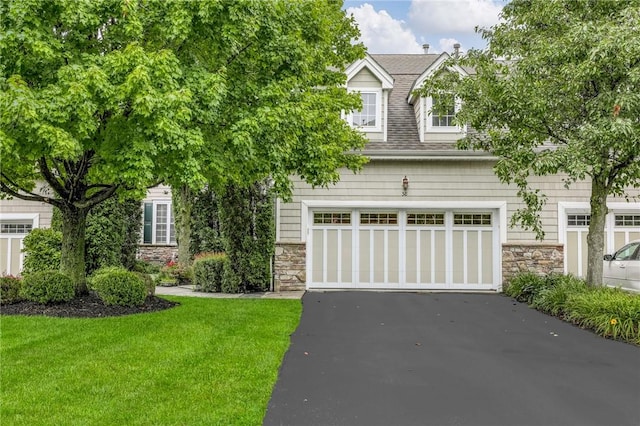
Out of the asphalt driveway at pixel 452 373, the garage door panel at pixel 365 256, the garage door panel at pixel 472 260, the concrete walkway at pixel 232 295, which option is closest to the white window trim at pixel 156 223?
the concrete walkway at pixel 232 295

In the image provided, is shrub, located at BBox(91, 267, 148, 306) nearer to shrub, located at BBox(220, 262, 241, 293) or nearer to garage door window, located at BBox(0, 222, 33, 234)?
shrub, located at BBox(220, 262, 241, 293)

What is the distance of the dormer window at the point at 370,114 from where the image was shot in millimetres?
12852

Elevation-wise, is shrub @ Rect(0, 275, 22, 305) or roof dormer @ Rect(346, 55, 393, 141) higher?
roof dormer @ Rect(346, 55, 393, 141)

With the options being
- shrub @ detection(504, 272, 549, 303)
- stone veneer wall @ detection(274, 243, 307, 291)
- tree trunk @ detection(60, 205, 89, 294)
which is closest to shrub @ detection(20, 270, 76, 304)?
tree trunk @ detection(60, 205, 89, 294)

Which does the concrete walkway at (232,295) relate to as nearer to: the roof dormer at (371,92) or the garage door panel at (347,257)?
the garage door panel at (347,257)

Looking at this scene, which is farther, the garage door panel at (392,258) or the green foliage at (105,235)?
the green foliage at (105,235)

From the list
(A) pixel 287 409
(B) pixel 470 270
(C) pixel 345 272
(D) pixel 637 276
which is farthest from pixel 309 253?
(A) pixel 287 409

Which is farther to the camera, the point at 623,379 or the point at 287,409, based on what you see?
→ the point at 623,379

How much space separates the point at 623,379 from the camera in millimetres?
5090

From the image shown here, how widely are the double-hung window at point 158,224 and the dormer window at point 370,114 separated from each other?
8748 mm

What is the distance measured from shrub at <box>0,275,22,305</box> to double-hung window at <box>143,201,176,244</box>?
8714 mm

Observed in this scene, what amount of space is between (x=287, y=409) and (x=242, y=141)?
400 centimetres

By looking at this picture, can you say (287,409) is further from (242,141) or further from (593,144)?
(593,144)

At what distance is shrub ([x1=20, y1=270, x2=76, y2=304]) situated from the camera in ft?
27.3
